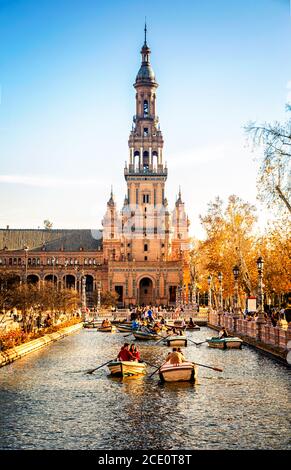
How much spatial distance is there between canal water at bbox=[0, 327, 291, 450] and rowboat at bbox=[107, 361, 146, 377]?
53cm


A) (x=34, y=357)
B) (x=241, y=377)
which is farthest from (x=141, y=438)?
(x=34, y=357)

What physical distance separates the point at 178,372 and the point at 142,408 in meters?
5.83

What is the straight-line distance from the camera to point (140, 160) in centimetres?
14625

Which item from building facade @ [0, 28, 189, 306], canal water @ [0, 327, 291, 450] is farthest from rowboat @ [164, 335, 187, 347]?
building facade @ [0, 28, 189, 306]

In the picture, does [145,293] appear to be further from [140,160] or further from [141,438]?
[141,438]

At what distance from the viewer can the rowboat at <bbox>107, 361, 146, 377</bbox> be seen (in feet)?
97.2

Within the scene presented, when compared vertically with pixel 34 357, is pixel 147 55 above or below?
above

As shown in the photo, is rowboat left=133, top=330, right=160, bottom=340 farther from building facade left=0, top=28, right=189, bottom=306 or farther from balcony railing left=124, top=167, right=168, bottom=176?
balcony railing left=124, top=167, right=168, bottom=176

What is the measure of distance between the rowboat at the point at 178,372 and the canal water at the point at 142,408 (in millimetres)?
573

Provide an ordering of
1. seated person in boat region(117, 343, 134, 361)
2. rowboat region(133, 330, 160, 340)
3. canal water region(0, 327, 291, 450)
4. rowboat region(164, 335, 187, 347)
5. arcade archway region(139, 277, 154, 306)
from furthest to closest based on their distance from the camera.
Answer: arcade archway region(139, 277, 154, 306)
rowboat region(133, 330, 160, 340)
rowboat region(164, 335, 187, 347)
seated person in boat region(117, 343, 134, 361)
canal water region(0, 327, 291, 450)

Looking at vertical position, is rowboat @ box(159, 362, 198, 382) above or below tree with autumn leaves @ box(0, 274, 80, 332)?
below

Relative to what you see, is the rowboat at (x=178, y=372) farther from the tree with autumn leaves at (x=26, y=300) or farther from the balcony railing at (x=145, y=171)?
the balcony railing at (x=145, y=171)

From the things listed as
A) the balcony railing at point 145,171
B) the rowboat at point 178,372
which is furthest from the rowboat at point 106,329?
the balcony railing at point 145,171

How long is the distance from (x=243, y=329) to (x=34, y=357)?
1919cm
